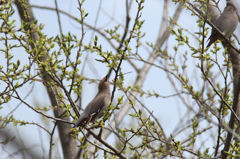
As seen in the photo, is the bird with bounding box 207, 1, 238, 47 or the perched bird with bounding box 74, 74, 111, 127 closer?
the perched bird with bounding box 74, 74, 111, 127

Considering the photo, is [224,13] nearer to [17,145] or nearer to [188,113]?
[188,113]

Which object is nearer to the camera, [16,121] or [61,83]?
[61,83]

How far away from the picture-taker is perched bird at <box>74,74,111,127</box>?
429 cm

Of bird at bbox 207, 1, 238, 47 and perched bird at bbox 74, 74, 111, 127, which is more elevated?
bird at bbox 207, 1, 238, 47

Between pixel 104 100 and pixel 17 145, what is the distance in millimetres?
3470

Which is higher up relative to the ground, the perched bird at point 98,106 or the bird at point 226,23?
the bird at point 226,23

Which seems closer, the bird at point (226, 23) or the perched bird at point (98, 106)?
the perched bird at point (98, 106)

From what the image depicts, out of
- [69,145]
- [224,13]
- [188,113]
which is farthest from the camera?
[188,113]

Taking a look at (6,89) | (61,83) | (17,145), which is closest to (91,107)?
(61,83)

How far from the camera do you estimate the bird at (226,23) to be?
604 centimetres

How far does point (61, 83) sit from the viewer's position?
4152mm

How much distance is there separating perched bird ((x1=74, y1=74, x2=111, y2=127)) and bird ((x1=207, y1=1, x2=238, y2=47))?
212 centimetres

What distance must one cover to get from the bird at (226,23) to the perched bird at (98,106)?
212 centimetres

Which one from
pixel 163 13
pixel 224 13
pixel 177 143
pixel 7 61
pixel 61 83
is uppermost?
pixel 163 13
